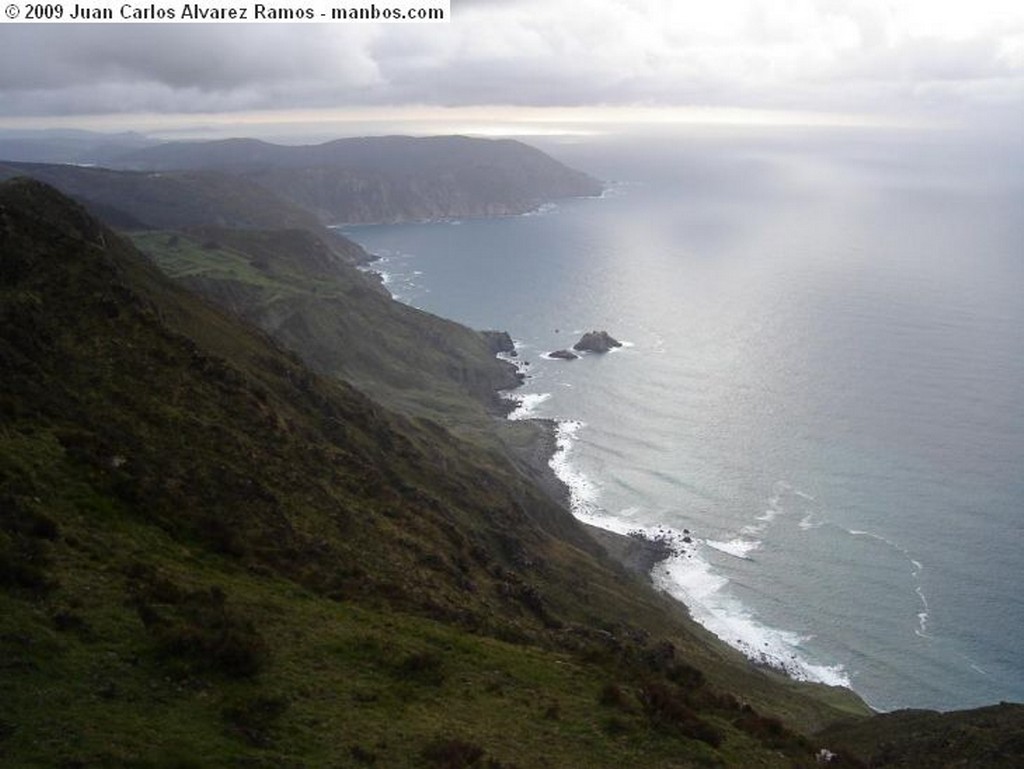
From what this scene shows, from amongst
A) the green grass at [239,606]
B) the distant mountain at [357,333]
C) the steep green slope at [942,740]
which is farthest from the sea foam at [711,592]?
the steep green slope at [942,740]

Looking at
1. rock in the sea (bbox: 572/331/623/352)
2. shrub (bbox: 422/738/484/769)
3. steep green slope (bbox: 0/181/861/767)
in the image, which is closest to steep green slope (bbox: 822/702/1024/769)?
steep green slope (bbox: 0/181/861/767)

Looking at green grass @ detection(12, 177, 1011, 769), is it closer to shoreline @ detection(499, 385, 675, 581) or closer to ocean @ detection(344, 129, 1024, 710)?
ocean @ detection(344, 129, 1024, 710)

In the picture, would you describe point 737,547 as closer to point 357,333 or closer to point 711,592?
point 711,592

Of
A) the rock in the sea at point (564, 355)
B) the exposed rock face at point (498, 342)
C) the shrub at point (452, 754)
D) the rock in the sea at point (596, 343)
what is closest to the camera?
the shrub at point (452, 754)

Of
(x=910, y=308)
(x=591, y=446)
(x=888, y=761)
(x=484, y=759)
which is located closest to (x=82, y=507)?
→ (x=484, y=759)

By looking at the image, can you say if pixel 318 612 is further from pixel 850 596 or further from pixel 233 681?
pixel 850 596

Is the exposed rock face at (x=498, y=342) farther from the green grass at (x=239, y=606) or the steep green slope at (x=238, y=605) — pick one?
the steep green slope at (x=238, y=605)
